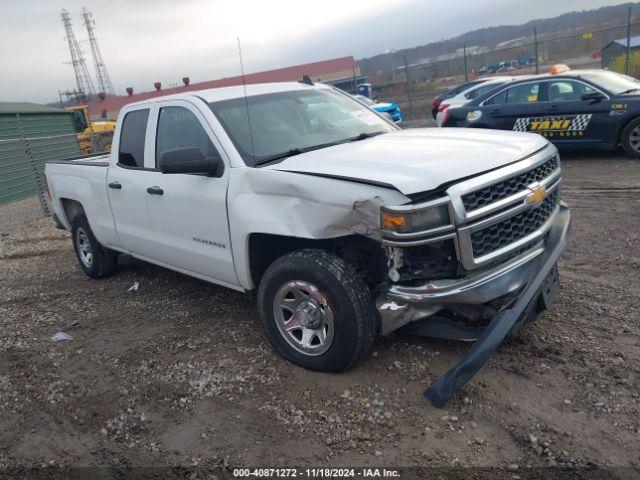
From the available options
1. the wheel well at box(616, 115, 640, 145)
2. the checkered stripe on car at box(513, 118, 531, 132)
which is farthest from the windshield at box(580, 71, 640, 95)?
the checkered stripe on car at box(513, 118, 531, 132)

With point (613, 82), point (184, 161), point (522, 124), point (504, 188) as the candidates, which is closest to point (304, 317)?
point (184, 161)

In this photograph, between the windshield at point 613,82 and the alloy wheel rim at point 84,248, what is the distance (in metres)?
8.82

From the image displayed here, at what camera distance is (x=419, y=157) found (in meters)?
3.38

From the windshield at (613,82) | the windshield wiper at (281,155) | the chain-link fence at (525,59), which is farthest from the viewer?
the chain-link fence at (525,59)

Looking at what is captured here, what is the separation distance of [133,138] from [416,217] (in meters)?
3.17

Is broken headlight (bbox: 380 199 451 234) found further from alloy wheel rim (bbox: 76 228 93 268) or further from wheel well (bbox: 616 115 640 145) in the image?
wheel well (bbox: 616 115 640 145)

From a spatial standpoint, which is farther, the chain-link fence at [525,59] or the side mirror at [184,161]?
the chain-link fence at [525,59]

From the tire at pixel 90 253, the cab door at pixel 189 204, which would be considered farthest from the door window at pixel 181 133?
the tire at pixel 90 253

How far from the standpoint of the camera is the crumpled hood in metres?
3.07

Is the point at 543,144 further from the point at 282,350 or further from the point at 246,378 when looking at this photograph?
the point at 246,378

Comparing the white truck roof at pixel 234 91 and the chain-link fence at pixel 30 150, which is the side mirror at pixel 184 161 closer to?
the white truck roof at pixel 234 91

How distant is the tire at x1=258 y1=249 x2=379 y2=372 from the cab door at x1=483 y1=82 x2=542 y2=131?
27.1ft

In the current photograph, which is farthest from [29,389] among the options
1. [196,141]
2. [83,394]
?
[196,141]

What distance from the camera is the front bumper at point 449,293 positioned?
3.06 m
